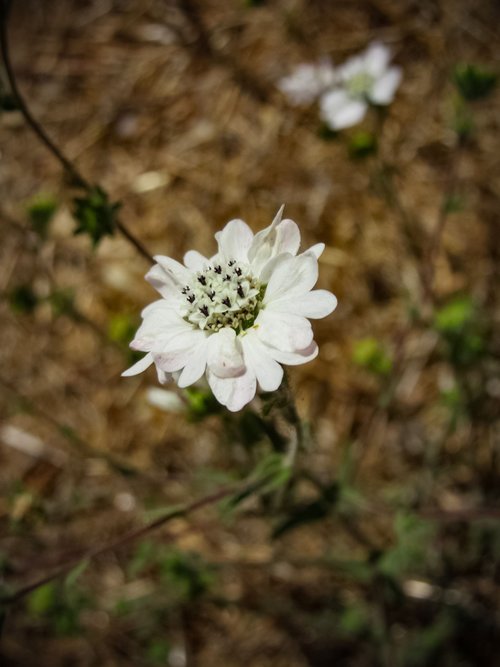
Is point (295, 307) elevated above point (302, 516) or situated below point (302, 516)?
above

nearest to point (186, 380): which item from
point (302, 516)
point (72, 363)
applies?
point (302, 516)

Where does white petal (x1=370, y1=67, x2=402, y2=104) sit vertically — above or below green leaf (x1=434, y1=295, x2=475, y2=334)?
above

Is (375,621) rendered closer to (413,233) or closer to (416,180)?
(413,233)

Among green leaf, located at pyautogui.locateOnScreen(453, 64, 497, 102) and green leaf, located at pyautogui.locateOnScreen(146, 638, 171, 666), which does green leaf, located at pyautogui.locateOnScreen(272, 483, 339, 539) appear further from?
green leaf, located at pyautogui.locateOnScreen(453, 64, 497, 102)

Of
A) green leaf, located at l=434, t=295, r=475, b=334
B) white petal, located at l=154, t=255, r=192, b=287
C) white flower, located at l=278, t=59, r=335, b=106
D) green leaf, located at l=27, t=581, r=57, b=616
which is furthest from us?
white flower, located at l=278, t=59, r=335, b=106

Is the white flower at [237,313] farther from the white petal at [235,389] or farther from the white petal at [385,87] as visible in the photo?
the white petal at [385,87]

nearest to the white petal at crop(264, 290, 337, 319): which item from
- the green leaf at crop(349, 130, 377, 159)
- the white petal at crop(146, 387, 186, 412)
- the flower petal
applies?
the flower petal
